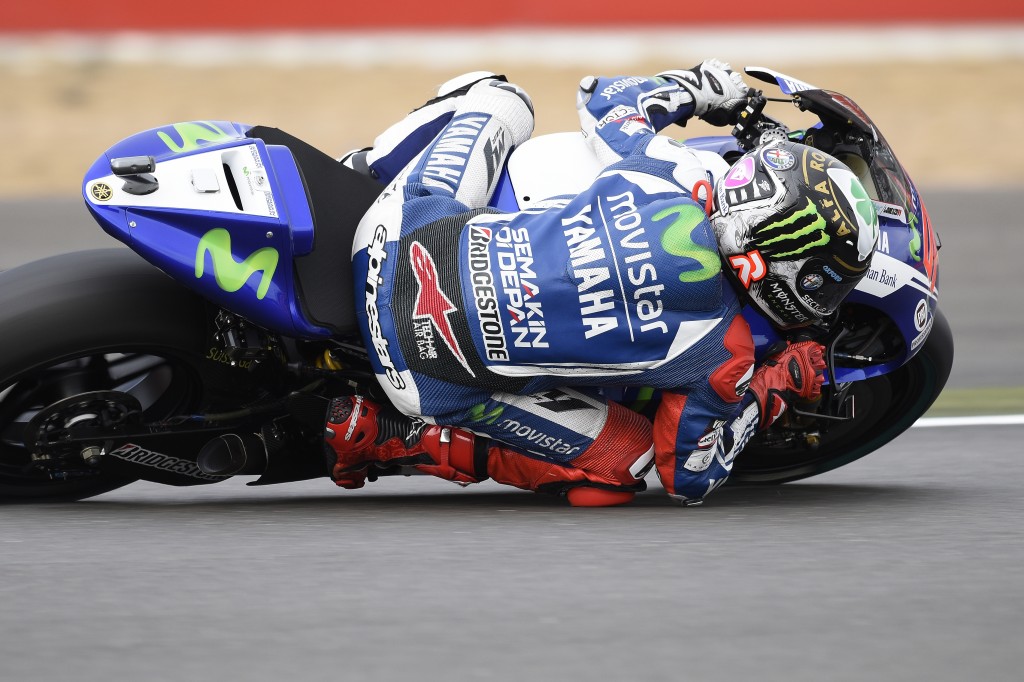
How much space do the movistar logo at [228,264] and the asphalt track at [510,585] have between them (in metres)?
0.64

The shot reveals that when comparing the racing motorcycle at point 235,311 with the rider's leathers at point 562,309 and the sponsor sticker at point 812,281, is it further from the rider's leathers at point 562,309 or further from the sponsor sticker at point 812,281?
the sponsor sticker at point 812,281

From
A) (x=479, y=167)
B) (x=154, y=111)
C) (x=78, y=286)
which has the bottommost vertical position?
(x=78, y=286)

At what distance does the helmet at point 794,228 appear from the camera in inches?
144

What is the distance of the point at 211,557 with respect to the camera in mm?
3492

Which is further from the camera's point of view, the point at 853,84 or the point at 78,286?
the point at 853,84

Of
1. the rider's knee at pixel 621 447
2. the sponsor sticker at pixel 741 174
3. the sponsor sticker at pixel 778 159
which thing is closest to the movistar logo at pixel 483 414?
the rider's knee at pixel 621 447

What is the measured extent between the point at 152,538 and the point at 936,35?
389 inches

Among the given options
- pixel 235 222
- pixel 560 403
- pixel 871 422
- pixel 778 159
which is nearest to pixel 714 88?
pixel 778 159

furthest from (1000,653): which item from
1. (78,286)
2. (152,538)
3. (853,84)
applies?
(853,84)

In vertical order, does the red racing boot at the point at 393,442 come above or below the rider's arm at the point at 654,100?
below

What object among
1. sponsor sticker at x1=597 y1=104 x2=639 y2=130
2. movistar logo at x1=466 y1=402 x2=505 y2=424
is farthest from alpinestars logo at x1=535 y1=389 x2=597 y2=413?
sponsor sticker at x1=597 y1=104 x2=639 y2=130

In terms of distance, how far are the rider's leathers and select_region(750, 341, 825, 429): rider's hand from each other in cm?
5

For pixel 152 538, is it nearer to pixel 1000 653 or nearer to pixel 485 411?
pixel 485 411

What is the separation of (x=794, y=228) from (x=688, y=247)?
0.87 ft
